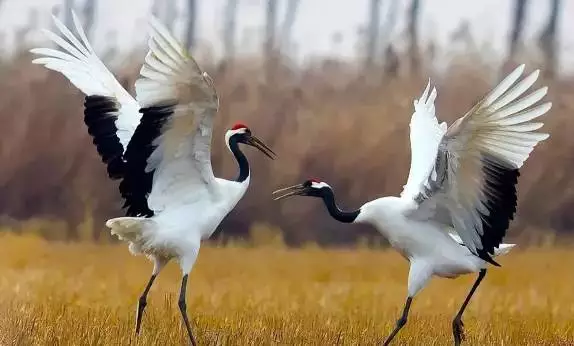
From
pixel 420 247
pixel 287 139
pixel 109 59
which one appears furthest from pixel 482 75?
pixel 420 247

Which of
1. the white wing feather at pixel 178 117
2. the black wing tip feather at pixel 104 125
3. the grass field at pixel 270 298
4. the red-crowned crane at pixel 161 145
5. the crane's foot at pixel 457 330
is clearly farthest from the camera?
the black wing tip feather at pixel 104 125

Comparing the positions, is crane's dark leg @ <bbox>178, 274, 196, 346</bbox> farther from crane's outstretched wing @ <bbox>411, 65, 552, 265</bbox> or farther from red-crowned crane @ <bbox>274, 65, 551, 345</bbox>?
crane's outstretched wing @ <bbox>411, 65, 552, 265</bbox>

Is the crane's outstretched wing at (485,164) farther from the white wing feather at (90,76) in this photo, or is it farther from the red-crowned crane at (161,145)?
the white wing feather at (90,76)

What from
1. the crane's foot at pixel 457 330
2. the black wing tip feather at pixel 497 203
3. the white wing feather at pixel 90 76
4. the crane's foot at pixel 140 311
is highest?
the white wing feather at pixel 90 76

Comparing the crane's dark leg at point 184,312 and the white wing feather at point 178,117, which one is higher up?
the white wing feather at point 178,117

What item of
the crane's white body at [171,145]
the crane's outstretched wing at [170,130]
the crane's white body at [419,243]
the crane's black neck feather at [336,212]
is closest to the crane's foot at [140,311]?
the crane's white body at [171,145]

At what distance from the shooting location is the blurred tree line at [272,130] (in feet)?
36.8

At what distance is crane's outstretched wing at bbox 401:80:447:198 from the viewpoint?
664 cm

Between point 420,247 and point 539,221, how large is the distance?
5.44 meters

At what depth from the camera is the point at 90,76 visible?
22.6 feet

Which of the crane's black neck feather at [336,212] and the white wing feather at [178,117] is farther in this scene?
the crane's black neck feather at [336,212]

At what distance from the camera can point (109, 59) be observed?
447 inches

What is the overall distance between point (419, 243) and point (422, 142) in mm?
790

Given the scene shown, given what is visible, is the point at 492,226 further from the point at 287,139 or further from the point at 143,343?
the point at 287,139
